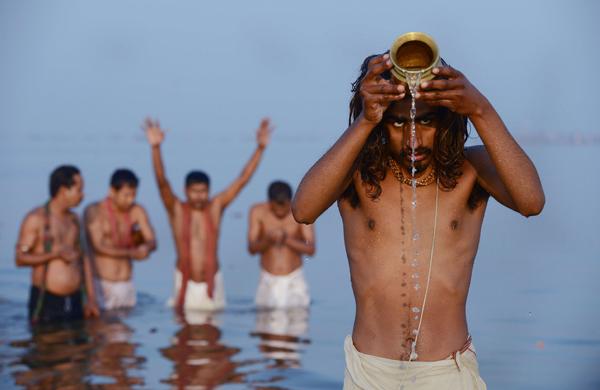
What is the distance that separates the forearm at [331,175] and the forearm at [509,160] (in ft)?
1.15

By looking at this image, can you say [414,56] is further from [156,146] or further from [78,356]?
[156,146]

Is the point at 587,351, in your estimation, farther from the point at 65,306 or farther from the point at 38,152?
the point at 38,152

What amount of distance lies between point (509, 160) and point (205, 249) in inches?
326

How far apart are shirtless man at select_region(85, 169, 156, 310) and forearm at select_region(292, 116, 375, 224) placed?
306 inches

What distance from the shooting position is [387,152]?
378cm

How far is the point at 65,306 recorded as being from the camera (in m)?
10.3

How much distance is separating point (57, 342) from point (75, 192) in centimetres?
156

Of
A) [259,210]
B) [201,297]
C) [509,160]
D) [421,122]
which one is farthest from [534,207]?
[259,210]

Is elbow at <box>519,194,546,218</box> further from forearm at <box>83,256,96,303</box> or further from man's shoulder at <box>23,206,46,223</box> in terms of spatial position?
forearm at <box>83,256,96,303</box>

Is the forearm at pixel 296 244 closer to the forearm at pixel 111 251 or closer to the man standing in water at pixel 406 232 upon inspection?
the forearm at pixel 111 251

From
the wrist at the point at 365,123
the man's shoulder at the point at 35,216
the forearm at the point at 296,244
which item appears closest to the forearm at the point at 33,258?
the man's shoulder at the point at 35,216

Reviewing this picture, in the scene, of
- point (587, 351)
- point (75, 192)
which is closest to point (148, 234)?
point (75, 192)

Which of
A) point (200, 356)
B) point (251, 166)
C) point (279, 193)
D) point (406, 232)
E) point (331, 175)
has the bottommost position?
point (200, 356)

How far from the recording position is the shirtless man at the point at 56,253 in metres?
10.1
